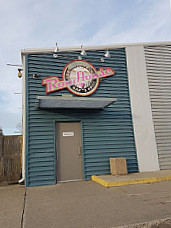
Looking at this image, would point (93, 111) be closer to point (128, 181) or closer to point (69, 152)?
point (69, 152)

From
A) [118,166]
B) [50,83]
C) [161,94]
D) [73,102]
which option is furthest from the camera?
[161,94]

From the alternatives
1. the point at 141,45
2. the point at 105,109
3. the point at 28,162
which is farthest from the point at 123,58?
the point at 28,162

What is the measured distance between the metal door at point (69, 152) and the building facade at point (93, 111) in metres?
0.03

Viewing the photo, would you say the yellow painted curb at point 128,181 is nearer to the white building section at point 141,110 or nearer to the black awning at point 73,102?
the white building section at point 141,110

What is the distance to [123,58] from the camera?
802 centimetres

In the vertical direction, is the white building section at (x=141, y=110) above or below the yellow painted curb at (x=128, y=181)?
above

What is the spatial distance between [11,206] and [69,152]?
2822 mm

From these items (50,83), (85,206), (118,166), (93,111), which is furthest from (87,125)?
(85,206)

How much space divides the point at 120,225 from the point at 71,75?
18.4 feet

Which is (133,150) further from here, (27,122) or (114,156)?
(27,122)

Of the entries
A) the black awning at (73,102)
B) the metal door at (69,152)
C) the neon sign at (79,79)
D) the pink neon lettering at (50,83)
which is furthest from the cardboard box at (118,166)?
the pink neon lettering at (50,83)

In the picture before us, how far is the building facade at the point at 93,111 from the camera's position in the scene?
6.29m

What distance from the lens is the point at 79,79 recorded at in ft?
23.7

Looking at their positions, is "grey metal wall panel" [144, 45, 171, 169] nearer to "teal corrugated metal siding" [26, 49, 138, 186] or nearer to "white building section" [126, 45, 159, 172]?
"white building section" [126, 45, 159, 172]
